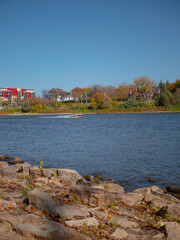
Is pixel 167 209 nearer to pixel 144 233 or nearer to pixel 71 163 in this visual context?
pixel 144 233

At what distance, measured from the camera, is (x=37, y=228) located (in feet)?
15.9

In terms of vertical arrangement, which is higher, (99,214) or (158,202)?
(99,214)

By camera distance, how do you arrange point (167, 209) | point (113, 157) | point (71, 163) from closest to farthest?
point (167, 209), point (71, 163), point (113, 157)

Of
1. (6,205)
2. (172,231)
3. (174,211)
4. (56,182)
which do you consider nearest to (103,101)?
(56,182)

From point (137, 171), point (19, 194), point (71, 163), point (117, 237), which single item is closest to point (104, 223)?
point (117, 237)

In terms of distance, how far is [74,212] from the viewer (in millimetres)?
5730

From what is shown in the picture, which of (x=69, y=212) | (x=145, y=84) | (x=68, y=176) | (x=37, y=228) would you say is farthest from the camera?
(x=145, y=84)

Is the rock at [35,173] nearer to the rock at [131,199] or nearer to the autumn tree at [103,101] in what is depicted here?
the rock at [131,199]

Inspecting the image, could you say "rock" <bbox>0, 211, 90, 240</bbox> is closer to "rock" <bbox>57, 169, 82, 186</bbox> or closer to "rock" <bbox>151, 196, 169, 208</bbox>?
"rock" <bbox>151, 196, 169, 208</bbox>

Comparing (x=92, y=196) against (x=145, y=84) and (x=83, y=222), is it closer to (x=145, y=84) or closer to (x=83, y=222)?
(x=83, y=222)

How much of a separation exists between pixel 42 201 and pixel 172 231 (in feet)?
10.4

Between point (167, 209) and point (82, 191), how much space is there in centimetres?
247

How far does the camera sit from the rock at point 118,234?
5071mm

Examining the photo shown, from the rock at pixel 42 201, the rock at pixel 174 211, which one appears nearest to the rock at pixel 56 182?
the rock at pixel 42 201
